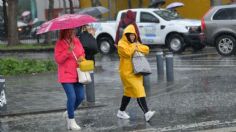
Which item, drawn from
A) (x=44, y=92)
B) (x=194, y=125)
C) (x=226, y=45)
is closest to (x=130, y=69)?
(x=194, y=125)

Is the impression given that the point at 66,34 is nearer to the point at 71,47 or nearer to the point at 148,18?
the point at 71,47

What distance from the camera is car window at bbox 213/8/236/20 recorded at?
73.2 ft

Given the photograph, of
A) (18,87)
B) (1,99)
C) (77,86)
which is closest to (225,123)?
(77,86)

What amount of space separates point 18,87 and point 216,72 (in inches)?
209

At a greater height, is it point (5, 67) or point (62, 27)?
point (62, 27)

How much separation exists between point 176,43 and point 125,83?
50.0 feet

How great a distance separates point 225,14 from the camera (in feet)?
73.8

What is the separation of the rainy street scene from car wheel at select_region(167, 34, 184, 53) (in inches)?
1.6

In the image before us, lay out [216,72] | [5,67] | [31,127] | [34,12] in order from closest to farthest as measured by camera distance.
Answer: [31,127] → [216,72] → [5,67] → [34,12]

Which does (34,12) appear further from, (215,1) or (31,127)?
(31,127)

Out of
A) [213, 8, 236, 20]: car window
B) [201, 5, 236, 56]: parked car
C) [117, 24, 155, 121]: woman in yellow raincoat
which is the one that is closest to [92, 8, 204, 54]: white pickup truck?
[201, 5, 236, 56]: parked car

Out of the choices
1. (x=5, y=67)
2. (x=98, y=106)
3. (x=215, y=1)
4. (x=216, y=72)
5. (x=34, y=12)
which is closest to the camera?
(x=98, y=106)

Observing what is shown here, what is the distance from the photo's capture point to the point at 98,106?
1210cm

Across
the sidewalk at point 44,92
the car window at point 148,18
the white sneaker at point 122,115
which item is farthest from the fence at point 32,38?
the white sneaker at point 122,115
